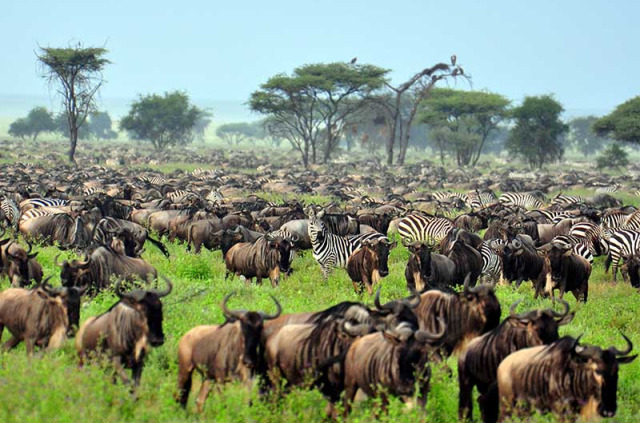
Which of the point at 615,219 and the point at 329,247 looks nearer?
the point at 329,247

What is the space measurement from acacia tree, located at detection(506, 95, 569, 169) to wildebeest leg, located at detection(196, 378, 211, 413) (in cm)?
5858

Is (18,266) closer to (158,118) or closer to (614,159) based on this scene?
(614,159)

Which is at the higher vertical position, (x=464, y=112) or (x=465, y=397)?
(x=464, y=112)

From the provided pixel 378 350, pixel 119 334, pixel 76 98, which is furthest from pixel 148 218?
pixel 76 98

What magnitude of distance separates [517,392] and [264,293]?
5.92 m

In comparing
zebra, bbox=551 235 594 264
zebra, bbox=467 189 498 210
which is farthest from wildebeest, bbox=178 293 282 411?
zebra, bbox=467 189 498 210

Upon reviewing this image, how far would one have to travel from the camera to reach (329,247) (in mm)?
15883

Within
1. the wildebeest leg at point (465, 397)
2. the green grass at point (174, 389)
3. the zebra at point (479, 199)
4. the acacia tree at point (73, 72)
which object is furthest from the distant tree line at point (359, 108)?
the wildebeest leg at point (465, 397)

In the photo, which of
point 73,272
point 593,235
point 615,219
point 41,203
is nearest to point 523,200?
point 615,219

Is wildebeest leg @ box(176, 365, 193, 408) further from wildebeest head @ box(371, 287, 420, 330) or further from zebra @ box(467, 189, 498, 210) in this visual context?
zebra @ box(467, 189, 498, 210)

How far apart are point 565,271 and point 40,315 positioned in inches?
364

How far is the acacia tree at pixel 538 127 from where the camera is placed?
205ft

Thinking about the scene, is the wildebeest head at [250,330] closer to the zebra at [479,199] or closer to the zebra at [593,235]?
the zebra at [593,235]

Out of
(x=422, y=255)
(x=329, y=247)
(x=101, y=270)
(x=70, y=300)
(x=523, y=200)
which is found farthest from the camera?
(x=523, y=200)
